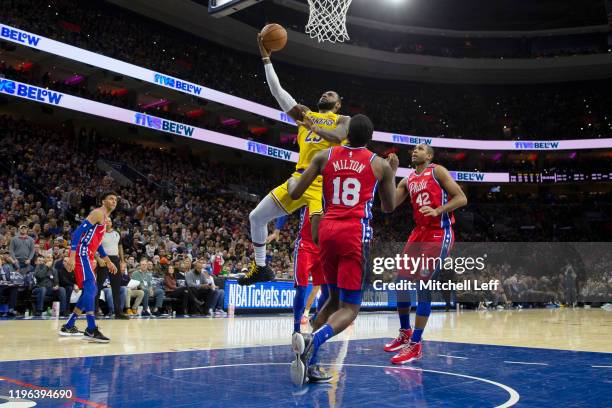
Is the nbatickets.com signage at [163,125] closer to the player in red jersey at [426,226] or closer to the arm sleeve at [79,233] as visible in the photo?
the arm sleeve at [79,233]

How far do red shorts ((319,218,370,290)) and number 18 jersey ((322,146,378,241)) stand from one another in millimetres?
81

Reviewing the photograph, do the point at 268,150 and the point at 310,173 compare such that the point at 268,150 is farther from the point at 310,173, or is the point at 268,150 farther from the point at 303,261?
the point at 310,173

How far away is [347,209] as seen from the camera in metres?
4.51

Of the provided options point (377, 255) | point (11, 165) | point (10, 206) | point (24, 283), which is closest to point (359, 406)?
point (24, 283)

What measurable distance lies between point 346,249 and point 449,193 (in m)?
2.22

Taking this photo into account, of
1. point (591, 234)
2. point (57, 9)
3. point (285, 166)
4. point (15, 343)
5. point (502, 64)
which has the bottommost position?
point (15, 343)

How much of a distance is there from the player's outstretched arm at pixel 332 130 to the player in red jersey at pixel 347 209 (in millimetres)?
593

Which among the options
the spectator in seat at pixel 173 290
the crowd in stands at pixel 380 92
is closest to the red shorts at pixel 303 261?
the spectator in seat at pixel 173 290

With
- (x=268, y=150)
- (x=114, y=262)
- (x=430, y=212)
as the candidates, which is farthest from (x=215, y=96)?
(x=430, y=212)

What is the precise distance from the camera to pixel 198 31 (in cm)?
2966

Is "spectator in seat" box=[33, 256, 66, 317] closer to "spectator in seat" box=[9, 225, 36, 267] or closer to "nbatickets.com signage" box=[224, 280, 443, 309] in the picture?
"spectator in seat" box=[9, 225, 36, 267]

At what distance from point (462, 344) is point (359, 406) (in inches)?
171

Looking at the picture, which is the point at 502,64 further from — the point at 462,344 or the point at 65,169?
the point at 462,344

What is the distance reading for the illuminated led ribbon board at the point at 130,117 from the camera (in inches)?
786
